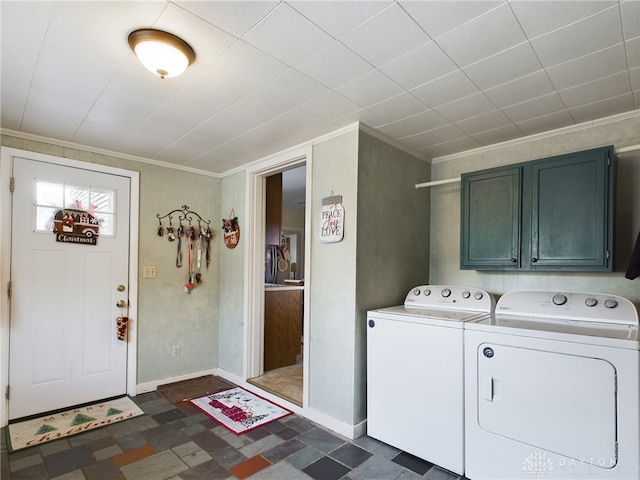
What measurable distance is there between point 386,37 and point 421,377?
194 cm

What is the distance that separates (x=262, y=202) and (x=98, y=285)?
1.67 meters

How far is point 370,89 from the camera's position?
2.04 meters

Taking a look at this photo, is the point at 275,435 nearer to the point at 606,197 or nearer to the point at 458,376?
the point at 458,376

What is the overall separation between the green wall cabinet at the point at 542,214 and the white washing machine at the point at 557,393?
0.29 meters

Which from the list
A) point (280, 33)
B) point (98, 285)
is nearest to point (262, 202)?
point (98, 285)

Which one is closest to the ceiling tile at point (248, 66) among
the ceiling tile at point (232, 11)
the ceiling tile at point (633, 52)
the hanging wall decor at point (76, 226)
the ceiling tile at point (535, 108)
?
the ceiling tile at point (232, 11)

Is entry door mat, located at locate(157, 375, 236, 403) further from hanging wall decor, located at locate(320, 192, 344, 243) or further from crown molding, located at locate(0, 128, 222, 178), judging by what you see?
crown molding, located at locate(0, 128, 222, 178)

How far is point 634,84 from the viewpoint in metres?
1.92

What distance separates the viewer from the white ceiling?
1.43 meters

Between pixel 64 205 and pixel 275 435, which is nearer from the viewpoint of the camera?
pixel 275 435

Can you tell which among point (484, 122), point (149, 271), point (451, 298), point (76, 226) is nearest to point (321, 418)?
point (451, 298)

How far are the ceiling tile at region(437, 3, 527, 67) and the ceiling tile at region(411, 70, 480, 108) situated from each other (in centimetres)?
16

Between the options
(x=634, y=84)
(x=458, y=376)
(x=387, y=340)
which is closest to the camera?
(x=634, y=84)

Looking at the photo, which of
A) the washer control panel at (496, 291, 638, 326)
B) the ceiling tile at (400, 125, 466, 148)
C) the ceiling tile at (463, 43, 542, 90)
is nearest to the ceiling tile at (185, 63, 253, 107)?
the ceiling tile at (463, 43, 542, 90)
